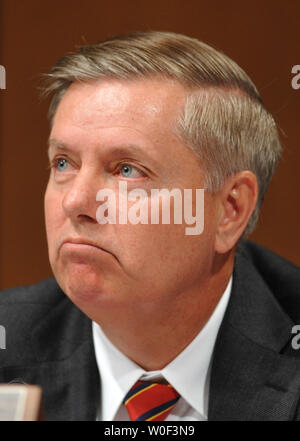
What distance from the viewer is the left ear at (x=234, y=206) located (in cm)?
128

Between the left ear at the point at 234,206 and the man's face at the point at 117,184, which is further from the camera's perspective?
the left ear at the point at 234,206

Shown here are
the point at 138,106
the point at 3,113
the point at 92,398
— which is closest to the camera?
the point at 138,106

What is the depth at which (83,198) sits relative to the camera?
1.14m

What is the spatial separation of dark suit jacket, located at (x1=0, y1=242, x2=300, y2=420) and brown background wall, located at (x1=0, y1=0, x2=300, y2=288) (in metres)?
0.06

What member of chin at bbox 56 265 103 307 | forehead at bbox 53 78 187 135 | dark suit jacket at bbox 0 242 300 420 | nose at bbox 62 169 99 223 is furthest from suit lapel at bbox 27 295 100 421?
forehead at bbox 53 78 187 135

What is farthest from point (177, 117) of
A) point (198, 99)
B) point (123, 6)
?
point (123, 6)

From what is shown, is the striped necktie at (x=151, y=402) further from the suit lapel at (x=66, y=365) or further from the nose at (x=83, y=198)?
the nose at (x=83, y=198)

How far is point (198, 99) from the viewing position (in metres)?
1.22

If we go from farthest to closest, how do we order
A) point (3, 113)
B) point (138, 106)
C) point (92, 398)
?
point (3, 113)
point (92, 398)
point (138, 106)

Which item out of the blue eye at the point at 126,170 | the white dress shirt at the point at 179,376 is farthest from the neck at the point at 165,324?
the blue eye at the point at 126,170

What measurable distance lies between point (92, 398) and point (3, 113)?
64 centimetres

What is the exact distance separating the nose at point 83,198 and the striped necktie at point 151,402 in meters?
0.37

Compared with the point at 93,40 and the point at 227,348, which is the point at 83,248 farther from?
the point at 93,40
